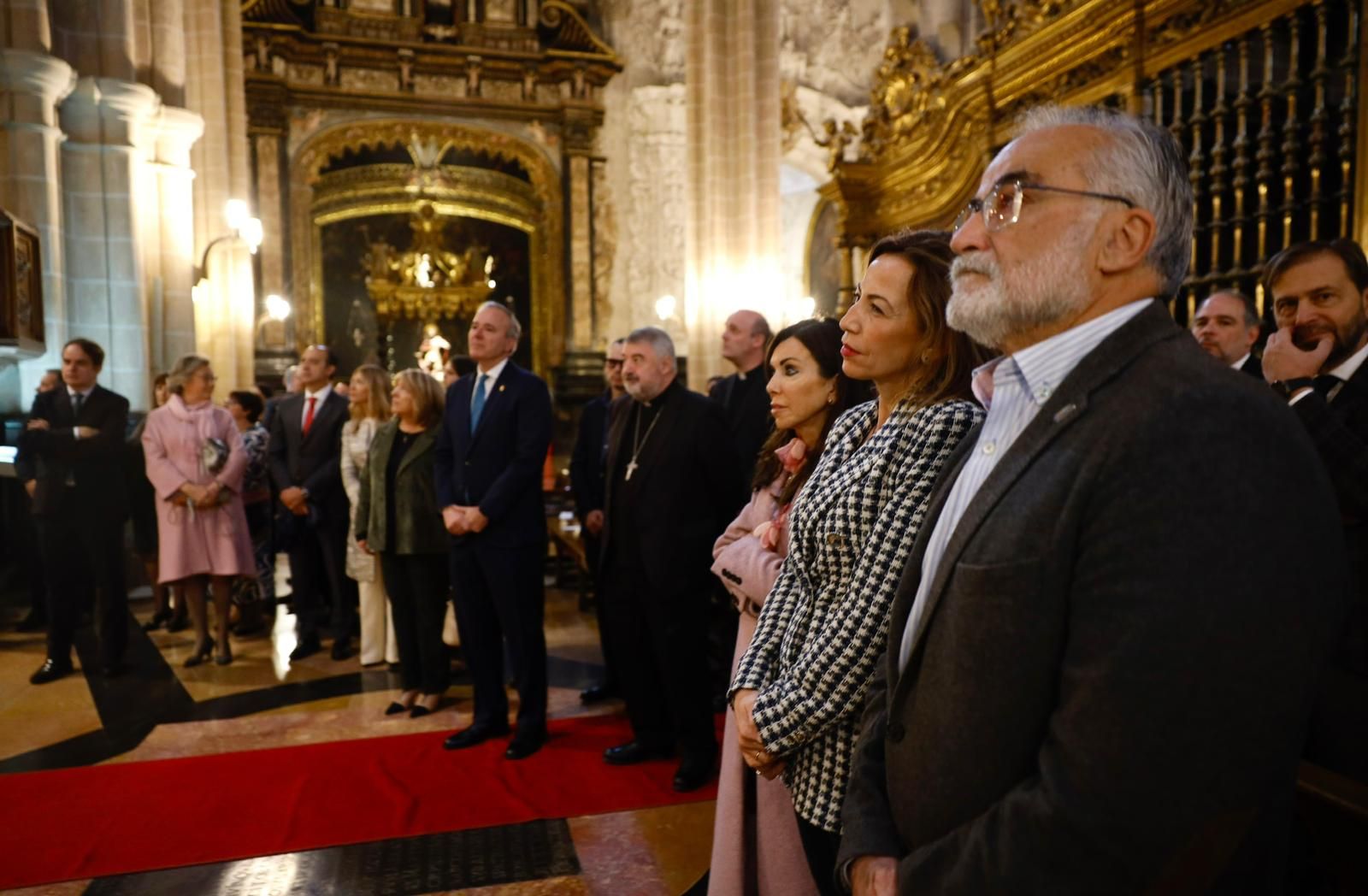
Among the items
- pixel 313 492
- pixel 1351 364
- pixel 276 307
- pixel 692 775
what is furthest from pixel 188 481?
pixel 276 307

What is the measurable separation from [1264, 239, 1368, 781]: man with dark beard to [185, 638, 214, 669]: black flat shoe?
16.9ft

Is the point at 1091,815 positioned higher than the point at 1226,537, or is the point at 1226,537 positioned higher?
the point at 1226,537

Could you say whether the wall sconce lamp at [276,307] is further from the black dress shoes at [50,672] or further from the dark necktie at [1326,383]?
the dark necktie at [1326,383]

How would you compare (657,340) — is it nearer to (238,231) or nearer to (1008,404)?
(1008,404)

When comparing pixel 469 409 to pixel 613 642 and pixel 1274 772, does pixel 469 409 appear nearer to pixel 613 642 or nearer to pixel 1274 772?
pixel 613 642

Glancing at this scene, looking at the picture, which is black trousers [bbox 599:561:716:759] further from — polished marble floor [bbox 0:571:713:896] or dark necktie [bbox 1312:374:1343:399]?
dark necktie [bbox 1312:374:1343:399]

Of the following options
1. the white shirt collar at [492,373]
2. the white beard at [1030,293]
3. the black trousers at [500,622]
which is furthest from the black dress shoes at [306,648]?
the white beard at [1030,293]

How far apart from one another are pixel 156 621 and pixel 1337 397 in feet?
21.3

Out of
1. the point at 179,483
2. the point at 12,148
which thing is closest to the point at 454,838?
the point at 179,483

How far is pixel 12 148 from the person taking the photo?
5859mm

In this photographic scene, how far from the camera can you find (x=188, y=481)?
16.4ft

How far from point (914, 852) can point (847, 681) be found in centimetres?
41

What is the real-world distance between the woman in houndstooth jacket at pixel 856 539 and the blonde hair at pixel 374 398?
3.74 meters

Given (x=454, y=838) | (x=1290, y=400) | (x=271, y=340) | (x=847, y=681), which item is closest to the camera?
(x=847, y=681)
